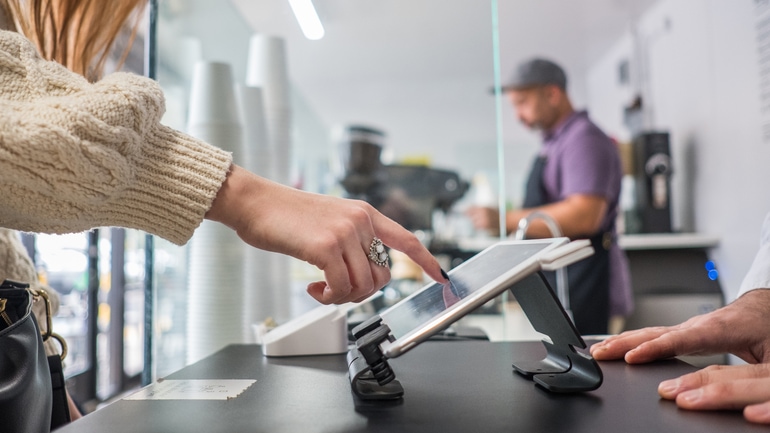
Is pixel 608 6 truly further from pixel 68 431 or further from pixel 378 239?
pixel 68 431

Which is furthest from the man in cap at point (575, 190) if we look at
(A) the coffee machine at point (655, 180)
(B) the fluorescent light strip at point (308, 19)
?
(B) the fluorescent light strip at point (308, 19)

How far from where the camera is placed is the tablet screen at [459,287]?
1.59 ft

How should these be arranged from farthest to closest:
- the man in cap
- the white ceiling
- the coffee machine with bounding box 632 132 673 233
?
the coffee machine with bounding box 632 132 673 233 → the man in cap → the white ceiling

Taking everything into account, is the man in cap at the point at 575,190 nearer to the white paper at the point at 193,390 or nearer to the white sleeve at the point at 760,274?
the white sleeve at the point at 760,274

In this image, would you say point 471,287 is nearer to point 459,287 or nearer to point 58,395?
point 459,287

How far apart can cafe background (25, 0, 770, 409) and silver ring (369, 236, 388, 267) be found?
24.2 inches

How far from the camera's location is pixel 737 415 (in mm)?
430

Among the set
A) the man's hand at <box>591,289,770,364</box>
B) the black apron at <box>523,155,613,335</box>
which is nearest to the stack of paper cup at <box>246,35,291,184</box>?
the man's hand at <box>591,289,770,364</box>

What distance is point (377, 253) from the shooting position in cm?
56

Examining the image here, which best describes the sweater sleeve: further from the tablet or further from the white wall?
the white wall

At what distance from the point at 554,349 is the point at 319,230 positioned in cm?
27

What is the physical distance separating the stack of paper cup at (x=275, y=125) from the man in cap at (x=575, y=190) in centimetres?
124

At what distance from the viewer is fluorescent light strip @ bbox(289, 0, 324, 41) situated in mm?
1233

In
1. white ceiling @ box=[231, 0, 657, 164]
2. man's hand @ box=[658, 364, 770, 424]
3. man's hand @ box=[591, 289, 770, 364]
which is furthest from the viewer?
white ceiling @ box=[231, 0, 657, 164]
